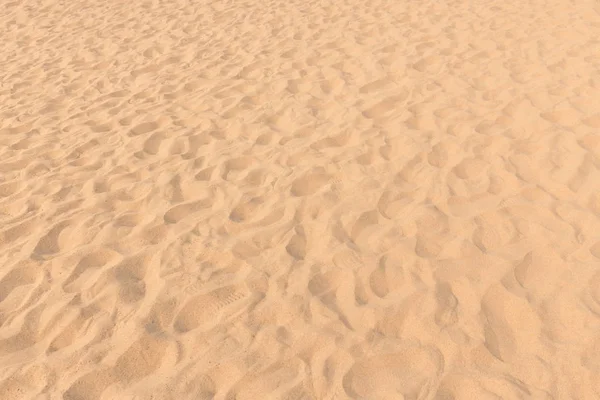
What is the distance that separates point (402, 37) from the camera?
648 cm

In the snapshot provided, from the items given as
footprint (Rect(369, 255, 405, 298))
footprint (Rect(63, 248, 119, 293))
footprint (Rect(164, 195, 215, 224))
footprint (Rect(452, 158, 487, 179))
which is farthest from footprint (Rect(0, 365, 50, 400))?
footprint (Rect(452, 158, 487, 179))

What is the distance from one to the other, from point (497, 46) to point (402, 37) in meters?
1.04

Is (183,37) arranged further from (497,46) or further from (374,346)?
(374,346)

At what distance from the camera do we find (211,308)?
3.01m

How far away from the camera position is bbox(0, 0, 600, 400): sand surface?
2686 mm

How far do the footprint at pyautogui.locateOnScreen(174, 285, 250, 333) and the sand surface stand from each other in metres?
0.01

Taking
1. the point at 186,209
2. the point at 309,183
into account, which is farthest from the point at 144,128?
the point at 309,183

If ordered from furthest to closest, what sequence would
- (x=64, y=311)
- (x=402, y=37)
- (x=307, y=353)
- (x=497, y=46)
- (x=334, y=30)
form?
(x=334, y=30)
(x=402, y=37)
(x=497, y=46)
(x=64, y=311)
(x=307, y=353)

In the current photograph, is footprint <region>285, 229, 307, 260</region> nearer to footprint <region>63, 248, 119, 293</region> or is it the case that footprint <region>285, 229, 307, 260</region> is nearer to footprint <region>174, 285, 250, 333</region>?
footprint <region>174, 285, 250, 333</region>

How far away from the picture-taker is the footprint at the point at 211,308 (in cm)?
292

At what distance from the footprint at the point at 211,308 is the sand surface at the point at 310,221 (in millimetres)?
12

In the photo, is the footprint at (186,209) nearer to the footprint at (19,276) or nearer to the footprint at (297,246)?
the footprint at (297,246)

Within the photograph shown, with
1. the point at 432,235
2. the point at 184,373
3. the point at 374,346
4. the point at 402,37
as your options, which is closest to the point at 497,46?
the point at 402,37

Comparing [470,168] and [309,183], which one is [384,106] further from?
[309,183]
